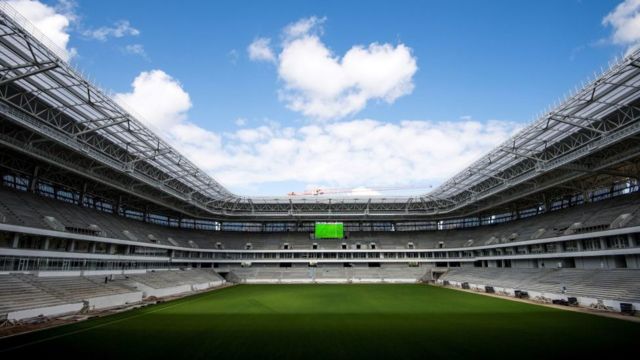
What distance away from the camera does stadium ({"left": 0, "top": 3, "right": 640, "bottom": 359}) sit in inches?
696

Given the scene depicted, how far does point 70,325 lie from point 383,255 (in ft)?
180

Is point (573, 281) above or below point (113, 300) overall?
above

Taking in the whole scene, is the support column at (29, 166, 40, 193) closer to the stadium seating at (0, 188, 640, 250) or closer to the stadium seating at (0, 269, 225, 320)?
the stadium seating at (0, 188, 640, 250)

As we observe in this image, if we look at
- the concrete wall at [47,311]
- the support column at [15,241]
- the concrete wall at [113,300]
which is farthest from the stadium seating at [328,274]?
the support column at [15,241]

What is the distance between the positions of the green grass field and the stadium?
0.17 meters

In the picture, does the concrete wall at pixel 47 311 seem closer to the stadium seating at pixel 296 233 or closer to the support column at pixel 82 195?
the stadium seating at pixel 296 233

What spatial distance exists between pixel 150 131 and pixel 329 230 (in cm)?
4090

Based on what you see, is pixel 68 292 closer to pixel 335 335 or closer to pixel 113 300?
pixel 113 300

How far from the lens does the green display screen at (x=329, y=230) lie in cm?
6588

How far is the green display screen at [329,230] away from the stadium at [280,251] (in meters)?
0.22

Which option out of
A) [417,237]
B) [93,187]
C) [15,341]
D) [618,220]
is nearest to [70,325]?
[15,341]

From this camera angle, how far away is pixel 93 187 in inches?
1743

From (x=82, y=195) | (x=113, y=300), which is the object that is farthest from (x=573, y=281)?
(x=82, y=195)

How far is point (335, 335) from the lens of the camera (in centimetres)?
1823
